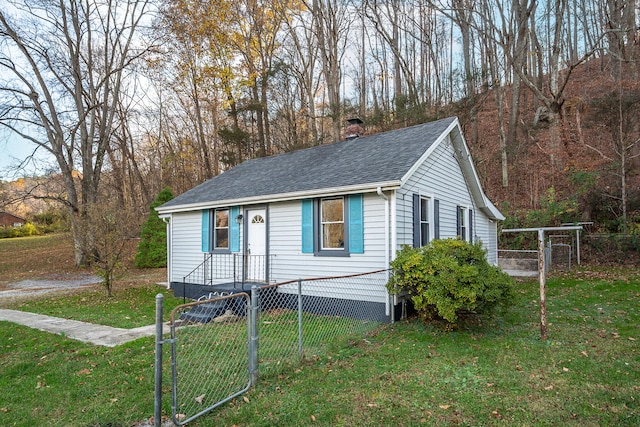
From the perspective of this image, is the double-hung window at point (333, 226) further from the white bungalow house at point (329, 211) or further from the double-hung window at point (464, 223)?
the double-hung window at point (464, 223)

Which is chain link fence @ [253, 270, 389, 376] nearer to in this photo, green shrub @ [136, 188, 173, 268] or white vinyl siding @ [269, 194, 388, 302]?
white vinyl siding @ [269, 194, 388, 302]

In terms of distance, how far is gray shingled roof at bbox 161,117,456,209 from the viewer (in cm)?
786

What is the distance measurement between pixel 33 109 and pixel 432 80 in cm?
2134

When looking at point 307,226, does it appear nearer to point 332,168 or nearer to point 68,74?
point 332,168

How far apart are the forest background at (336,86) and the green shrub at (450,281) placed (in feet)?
35.6

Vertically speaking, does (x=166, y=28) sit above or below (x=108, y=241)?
above

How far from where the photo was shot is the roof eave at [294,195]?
707 cm

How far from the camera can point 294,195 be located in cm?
832

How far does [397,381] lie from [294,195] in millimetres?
4942

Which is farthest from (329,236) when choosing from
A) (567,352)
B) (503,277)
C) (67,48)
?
(67,48)

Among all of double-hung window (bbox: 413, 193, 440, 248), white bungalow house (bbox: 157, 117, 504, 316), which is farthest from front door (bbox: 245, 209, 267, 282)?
double-hung window (bbox: 413, 193, 440, 248)

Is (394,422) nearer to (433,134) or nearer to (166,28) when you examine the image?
(433,134)

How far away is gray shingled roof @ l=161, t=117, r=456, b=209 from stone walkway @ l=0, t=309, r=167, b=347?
394 centimetres

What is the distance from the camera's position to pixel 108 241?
10.2 meters
